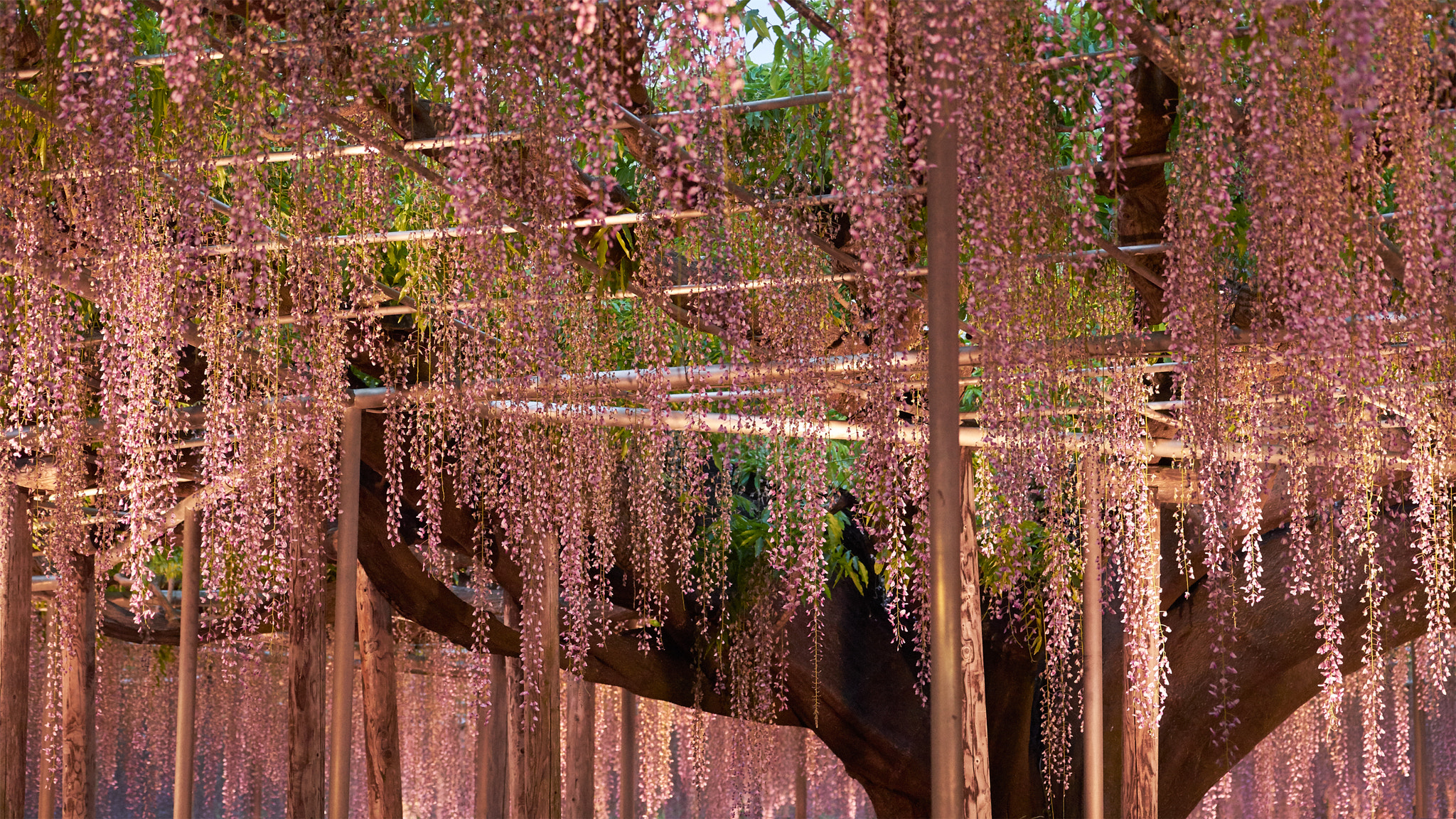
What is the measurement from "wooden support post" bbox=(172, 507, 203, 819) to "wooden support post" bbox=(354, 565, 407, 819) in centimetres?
86

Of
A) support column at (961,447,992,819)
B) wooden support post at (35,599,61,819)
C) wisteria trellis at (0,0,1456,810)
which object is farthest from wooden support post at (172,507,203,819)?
support column at (961,447,992,819)

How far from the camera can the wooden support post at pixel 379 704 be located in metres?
8.34

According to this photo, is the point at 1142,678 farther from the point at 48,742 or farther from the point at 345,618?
the point at 48,742

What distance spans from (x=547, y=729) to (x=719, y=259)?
3571mm

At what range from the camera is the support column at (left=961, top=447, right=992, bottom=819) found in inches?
235

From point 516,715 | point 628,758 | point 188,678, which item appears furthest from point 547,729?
point 628,758

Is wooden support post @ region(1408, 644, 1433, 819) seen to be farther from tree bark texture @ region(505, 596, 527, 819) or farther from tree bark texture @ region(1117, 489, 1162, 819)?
tree bark texture @ region(505, 596, 527, 819)

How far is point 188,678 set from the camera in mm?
7500

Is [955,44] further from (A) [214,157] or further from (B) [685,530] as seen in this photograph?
(B) [685,530]

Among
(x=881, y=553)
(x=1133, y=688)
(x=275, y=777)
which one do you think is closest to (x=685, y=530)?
(x=881, y=553)

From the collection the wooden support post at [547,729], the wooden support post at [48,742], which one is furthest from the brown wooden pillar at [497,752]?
the wooden support post at [547,729]

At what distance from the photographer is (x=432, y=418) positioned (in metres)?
6.49

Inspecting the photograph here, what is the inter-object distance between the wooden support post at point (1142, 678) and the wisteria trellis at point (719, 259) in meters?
0.06

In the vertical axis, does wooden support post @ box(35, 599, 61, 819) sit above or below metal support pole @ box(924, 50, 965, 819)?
below
